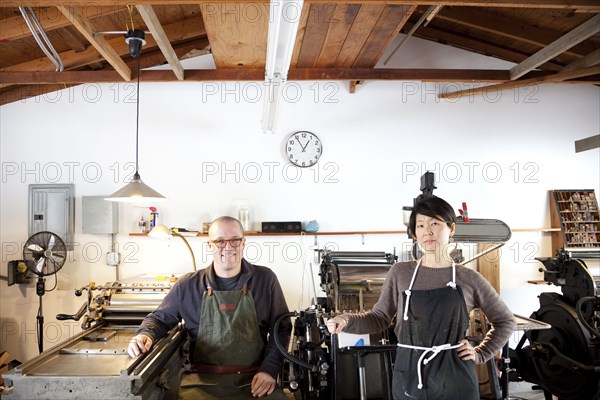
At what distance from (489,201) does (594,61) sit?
1828 millimetres

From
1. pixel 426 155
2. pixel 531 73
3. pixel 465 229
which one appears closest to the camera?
pixel 465 229

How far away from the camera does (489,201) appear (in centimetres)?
540

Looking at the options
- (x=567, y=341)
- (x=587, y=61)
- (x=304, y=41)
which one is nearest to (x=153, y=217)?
(x=304, y=41)

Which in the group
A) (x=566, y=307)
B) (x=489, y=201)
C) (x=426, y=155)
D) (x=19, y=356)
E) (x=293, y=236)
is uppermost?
(x=426, y=155)

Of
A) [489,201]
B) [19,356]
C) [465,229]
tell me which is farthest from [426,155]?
[19,356]

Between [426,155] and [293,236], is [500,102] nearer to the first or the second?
[426,155]

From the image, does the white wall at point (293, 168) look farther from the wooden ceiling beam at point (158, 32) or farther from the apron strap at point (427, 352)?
the apron strap at point (427, 352)

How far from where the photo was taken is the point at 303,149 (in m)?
5.28

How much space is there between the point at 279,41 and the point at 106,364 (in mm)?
1975

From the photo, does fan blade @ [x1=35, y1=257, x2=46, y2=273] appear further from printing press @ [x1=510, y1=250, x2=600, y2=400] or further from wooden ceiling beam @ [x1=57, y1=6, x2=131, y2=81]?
printing press @ [x1=510, y1=250, x2=600, y2=400]

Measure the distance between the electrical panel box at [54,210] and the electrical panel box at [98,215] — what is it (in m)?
0.19

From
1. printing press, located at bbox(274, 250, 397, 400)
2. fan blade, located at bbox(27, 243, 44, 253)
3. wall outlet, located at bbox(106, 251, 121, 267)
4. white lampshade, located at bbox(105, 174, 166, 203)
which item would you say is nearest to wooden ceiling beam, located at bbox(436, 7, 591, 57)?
printing press, located at bbox(274, 250, 397, 400)

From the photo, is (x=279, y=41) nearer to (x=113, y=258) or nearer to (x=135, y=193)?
(x=135, y=193)

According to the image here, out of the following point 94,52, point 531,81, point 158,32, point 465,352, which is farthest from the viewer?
point 531,81
